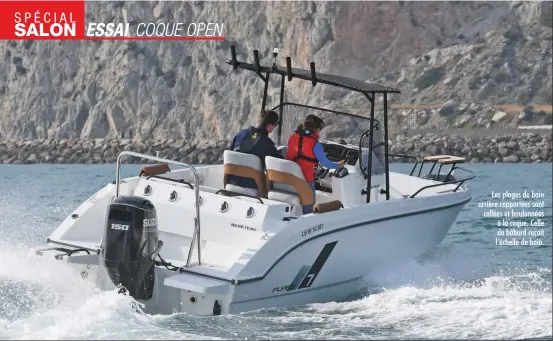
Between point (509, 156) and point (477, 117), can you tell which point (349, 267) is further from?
point (477, 117)

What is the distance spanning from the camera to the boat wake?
9.02 m

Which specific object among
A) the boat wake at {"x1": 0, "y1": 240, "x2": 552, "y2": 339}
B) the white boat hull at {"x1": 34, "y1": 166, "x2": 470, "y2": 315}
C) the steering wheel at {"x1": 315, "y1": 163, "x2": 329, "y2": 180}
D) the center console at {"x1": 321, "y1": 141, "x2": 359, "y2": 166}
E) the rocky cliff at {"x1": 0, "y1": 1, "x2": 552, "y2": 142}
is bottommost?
the boat wake at {"x1": 0, "y1": 240, "x2": 552, "y2": 339}

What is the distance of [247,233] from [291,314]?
0.92 m

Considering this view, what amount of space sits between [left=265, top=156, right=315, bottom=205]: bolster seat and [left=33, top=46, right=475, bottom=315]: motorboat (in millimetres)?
10

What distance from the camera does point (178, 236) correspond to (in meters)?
11.0

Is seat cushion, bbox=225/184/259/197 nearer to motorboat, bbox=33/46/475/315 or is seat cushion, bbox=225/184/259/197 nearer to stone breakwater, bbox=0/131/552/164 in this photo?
motorboat, bbox=33/46/475/315

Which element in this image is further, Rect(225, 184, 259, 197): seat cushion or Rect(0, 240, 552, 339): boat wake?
Rect(225, 184, 259, 197): seat cushion

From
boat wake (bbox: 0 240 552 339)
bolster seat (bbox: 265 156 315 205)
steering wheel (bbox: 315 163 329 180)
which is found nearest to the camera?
boat wake (bbox: 0 240 552 339)

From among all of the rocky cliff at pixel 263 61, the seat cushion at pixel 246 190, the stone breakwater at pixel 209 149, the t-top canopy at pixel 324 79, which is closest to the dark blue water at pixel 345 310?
the seat cushion at pixel 246 190

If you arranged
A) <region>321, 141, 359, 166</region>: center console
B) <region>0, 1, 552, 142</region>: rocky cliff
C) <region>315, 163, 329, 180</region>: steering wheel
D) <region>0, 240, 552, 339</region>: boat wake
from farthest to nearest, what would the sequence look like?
1. <region>0, 1, 552, 142</region>: rocky cliff
2. <region>321, 141, 359, 166</region>: center console
3. <region>315, 163, 329, 180</region>: steering wheel
4. <region>0, 240, 552, 339</region>: boat wake

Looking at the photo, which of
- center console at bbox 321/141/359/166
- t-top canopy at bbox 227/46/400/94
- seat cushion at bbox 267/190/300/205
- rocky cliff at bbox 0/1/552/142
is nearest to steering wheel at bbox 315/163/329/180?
center console at bbox 321/141/359/166

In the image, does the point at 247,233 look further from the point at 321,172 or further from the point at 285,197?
the point at 321,172

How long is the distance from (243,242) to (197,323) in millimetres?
1237

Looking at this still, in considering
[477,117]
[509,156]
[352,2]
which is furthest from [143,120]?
[509,156]
